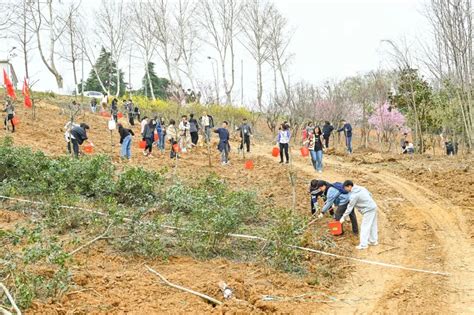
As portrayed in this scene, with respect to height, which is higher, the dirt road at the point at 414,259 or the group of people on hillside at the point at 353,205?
the group of people on hillside at the point at 353,205

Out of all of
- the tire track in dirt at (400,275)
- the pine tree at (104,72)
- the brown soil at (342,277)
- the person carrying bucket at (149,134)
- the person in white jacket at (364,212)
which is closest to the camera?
the brown soil at (342,277)

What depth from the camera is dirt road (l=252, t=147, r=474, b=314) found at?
6645 millimetres

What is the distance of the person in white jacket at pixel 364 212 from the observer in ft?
29.8

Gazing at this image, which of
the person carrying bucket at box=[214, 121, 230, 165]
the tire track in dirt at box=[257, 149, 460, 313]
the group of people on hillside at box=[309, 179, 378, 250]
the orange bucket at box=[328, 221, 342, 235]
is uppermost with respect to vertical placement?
the person carrying bucket at box=[214, 121, 230, 165]

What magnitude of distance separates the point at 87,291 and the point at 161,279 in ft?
3.46

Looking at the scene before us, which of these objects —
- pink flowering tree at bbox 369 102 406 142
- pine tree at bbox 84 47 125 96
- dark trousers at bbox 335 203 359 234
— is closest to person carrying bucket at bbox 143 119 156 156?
dark trousers at bbox 335 203 359 234

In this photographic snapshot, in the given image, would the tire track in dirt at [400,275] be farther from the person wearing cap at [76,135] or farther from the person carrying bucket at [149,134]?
the person wearing cap at [76,135]

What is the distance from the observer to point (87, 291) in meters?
6.24

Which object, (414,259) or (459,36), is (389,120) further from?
(414,259)

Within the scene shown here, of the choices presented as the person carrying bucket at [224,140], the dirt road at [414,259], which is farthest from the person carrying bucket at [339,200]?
the person carrying bucket at [224,140]

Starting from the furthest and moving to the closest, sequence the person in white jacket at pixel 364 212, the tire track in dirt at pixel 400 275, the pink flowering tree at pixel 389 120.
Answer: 1. the pink flowering tree at pixel 389 120
2. the person in white jacket at pixel 364 212
3. the tire track in dirt at pixel 400 275

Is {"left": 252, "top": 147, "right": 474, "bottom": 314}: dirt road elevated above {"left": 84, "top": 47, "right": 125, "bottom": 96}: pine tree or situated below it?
below

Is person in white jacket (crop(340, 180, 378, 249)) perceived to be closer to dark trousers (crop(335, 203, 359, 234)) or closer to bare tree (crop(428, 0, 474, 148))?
dark trousers (crop(335, 203, 359, 234))

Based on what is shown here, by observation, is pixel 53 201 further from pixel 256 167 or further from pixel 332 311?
pixel 256 167
